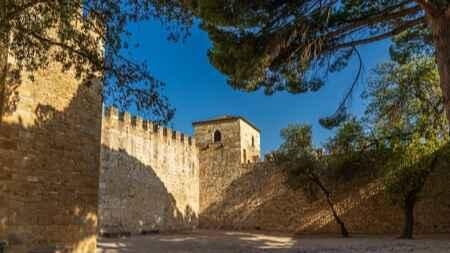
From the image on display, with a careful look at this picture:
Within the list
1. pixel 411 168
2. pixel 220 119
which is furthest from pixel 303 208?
pixel 411 168

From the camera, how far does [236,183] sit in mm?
18500

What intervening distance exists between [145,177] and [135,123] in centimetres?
215

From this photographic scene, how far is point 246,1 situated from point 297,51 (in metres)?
1.20

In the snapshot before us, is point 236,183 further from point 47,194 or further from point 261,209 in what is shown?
point 47,194

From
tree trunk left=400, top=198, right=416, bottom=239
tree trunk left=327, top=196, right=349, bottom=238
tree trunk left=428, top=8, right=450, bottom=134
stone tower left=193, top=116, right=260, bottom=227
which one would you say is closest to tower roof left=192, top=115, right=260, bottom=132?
stone tower left=193, top=116, right=260, bottom=227

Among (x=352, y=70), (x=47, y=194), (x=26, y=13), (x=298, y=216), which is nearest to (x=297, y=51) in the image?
(x=352, y=70)

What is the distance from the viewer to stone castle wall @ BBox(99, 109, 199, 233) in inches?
516

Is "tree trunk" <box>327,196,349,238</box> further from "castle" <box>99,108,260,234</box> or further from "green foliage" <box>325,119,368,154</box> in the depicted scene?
"castle" <box>99,108,260,234</box>

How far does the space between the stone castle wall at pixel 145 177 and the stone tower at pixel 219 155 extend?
1.51ft

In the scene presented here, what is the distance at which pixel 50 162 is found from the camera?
617 cm

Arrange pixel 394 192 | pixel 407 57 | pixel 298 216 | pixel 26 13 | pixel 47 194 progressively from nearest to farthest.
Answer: pixel 26 13, pixel 47 194, pixel 407 57, pixel 394 192, pixel 298 216

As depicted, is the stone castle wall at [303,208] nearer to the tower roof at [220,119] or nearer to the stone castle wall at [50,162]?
the tower roof at [220,119]

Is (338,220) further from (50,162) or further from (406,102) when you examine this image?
(50,162)

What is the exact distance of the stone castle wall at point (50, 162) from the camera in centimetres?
554
